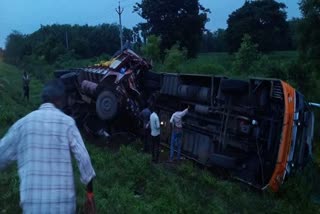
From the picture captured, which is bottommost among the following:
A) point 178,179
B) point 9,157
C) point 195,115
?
point 178,179

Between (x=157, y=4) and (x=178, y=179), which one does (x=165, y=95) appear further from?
(x=157, y=4)

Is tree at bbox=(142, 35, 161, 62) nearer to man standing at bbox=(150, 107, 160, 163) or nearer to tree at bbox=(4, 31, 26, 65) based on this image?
man standing at bbox=(150, 107, 160, 163)

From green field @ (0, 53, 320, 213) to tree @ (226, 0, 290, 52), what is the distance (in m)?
38.7

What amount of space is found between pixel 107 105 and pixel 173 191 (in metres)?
6.41

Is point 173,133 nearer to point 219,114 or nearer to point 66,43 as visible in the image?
point 219,114

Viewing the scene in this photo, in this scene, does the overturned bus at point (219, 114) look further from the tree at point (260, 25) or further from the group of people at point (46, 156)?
the tree at point (260, 25)

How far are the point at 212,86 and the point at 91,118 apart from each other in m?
5.56

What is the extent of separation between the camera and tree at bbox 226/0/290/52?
160 ft

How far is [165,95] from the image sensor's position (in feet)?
45.8

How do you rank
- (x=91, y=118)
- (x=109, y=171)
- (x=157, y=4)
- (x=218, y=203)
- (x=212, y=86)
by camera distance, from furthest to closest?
(x=157, y=4) → (x=91, y=118) → (x=212, y=86) → (x=109, y=171) → (x=218, y=203)

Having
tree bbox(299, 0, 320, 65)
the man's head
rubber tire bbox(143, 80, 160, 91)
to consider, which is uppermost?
tree bbox(299, 0, 320, 65)

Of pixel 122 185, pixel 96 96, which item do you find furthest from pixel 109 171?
pixel 96 96

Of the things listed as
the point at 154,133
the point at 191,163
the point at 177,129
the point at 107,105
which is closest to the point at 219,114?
the point at 191,163

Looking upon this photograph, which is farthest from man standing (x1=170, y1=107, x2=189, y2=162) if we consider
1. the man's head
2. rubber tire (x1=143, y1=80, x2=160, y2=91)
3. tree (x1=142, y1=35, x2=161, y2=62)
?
tree (x1=142, y1=35, x2=161, y2=62)
